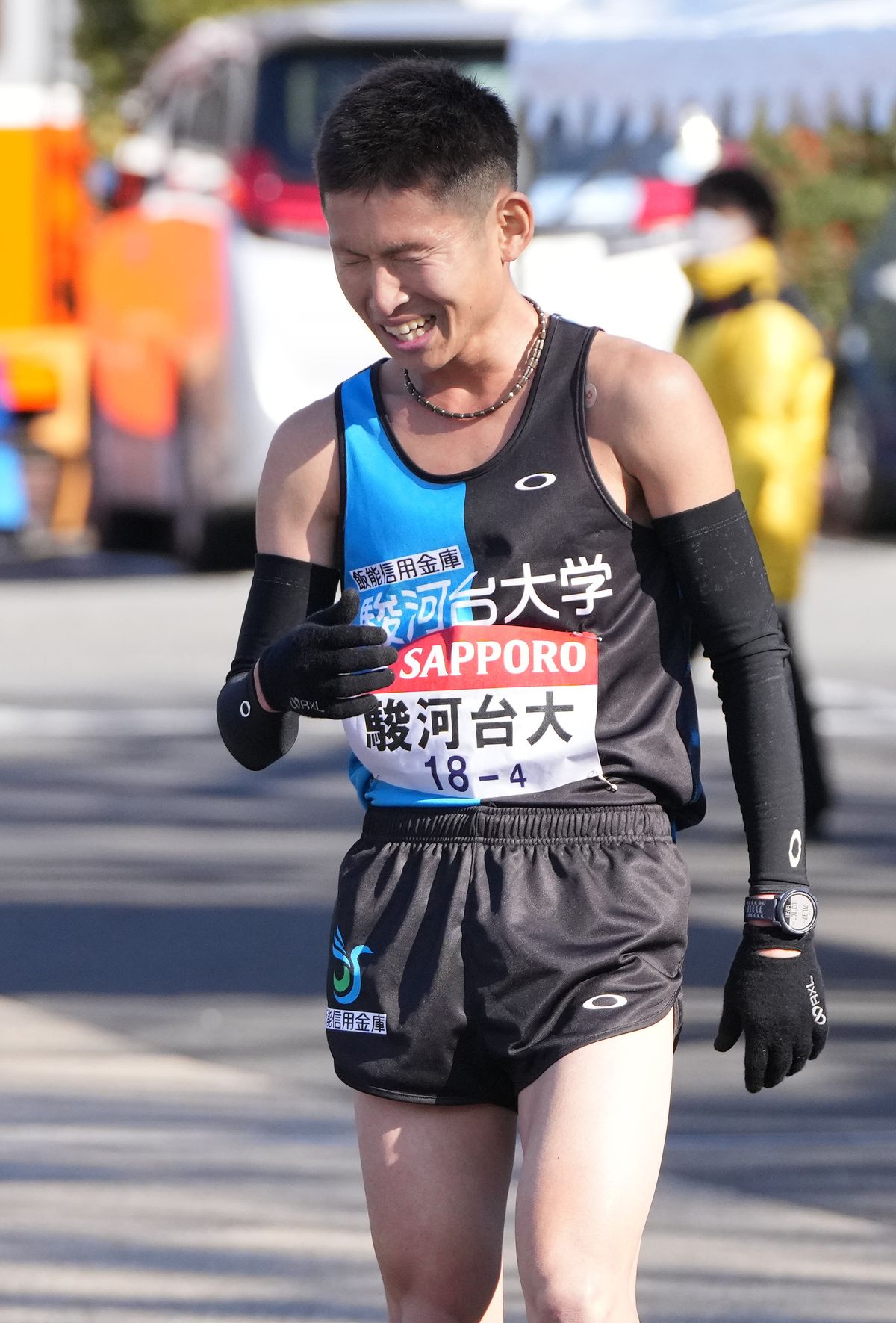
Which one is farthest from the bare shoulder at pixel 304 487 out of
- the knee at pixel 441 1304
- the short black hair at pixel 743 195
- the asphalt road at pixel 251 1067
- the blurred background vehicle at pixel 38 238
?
the blurred background vehicle at pixel 38 238

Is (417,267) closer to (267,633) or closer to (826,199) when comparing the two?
(267,633)

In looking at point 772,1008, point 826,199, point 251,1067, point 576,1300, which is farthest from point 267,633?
point 826,199

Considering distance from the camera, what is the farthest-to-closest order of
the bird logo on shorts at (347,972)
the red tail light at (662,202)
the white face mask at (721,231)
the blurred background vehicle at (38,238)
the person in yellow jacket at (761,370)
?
the blurred background vehicle at (38,238), the red tail light at (662,202), the white face mask at (721,231), the person in yellow jacket at (761,370), the bird logo on shorts at (347,972)

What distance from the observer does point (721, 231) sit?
720cm

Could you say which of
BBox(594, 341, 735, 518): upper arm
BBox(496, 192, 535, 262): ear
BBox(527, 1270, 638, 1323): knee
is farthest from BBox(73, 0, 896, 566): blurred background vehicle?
BBox(527, 1270, 638, 1323): knee

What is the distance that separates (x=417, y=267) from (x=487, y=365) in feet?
0.52

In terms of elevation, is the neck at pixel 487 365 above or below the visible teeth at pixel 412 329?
below

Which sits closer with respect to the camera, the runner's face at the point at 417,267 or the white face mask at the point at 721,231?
the runner's face at the point at 417,267

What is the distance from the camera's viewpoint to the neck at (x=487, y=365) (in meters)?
2.73

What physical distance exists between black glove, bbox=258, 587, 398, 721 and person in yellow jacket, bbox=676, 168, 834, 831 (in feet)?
14.5

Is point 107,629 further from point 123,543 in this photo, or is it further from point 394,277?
point 394,277

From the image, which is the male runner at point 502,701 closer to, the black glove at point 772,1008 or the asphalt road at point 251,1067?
the black glove at point 772,1008

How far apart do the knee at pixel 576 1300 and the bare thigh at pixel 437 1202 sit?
0.14 m

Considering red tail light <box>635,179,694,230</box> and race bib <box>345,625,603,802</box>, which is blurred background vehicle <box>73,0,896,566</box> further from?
race bib <box>345,625,603,802</box>
